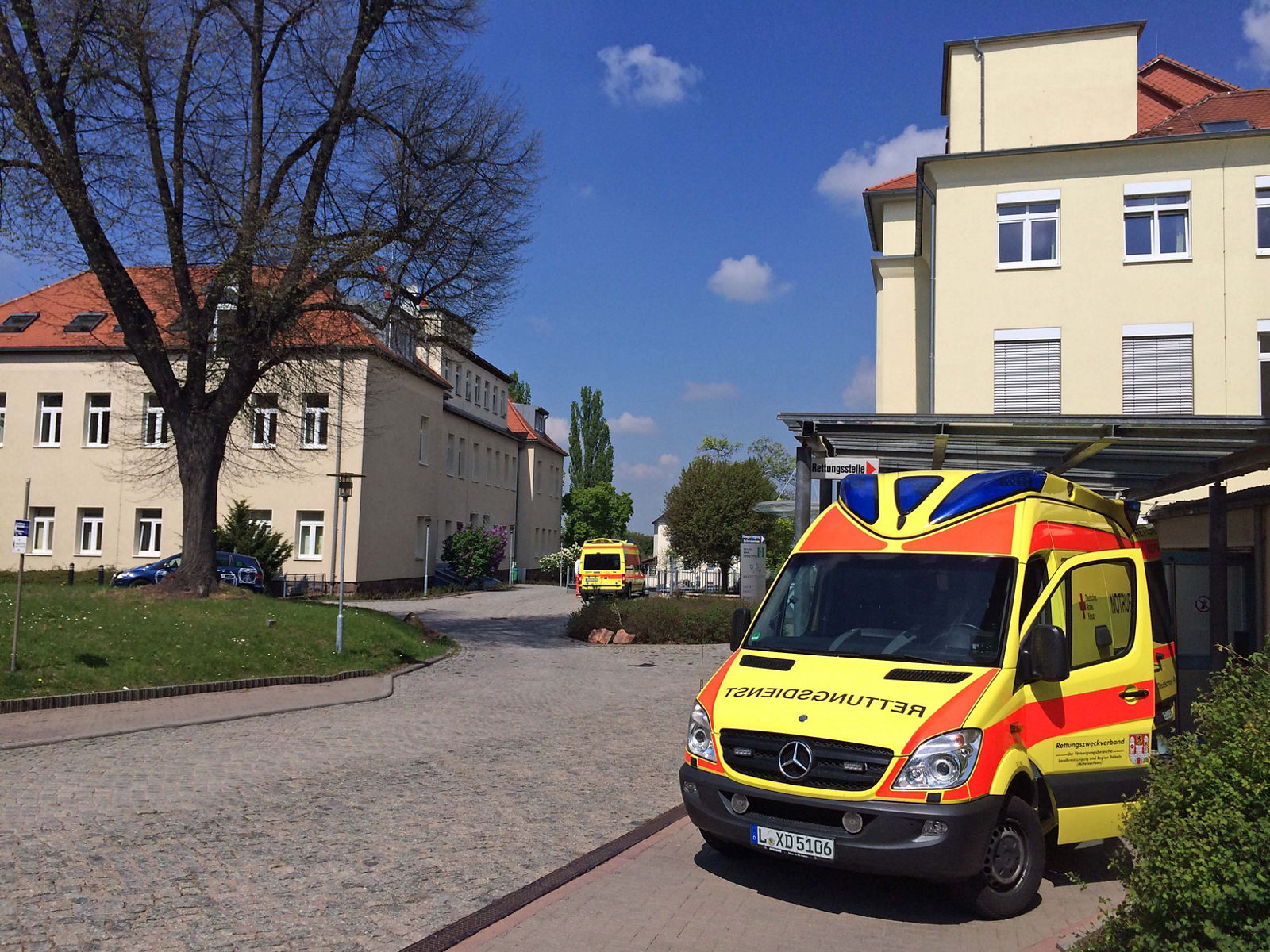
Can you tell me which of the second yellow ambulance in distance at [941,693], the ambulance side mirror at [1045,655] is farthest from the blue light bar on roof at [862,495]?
the ambulance side mirror at [1045,655]

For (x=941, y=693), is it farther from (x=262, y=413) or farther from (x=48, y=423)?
(x=48, y=423)

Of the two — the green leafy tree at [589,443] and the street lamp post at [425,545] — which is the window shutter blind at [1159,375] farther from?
the green leafy tree at [589,443]

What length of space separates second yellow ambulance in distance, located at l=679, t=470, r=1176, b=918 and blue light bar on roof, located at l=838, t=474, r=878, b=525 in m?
0.01

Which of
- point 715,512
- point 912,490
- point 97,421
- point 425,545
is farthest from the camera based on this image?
point 715,512

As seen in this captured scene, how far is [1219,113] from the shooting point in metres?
24.6

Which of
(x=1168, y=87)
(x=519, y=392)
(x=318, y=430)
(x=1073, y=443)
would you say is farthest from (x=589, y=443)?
(x=1073, y=443)

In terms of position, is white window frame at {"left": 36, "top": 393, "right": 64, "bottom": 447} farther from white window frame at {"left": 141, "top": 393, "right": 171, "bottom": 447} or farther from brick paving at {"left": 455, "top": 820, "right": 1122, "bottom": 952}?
brick paving at {"left": 455, "top": 820, "right": 1122, "bottom": 952}

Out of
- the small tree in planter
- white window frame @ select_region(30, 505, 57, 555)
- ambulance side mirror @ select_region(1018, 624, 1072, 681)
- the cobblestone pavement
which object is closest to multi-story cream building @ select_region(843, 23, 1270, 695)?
the cobblestone pavement

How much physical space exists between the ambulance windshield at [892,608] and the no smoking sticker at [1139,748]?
1376 millimetres

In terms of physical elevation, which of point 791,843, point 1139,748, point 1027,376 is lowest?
point 791,843

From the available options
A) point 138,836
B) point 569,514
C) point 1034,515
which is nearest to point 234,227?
point 138,836

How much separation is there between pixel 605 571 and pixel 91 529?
2010 cm

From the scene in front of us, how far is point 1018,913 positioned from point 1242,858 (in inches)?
95.5

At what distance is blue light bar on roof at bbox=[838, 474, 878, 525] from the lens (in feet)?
23.6
